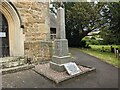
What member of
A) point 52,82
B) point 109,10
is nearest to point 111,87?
point 52,82

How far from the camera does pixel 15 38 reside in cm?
938

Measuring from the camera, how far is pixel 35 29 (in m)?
10.1

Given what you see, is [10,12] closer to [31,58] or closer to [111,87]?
[31,58]

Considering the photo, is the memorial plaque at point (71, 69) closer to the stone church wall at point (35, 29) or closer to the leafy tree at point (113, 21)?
the stone church wall at point (35, 29)

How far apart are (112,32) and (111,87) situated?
9995 mm

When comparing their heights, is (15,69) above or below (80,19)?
below

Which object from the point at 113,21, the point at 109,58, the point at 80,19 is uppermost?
the point at 80,19

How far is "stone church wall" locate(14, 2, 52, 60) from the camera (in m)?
9.65

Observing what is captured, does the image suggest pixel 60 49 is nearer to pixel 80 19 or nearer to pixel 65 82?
pixel 65 82

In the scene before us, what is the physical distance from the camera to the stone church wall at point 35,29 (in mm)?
9648

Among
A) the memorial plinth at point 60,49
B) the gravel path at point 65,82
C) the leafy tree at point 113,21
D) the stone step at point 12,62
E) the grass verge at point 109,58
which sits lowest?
the gravel path at point 65,82

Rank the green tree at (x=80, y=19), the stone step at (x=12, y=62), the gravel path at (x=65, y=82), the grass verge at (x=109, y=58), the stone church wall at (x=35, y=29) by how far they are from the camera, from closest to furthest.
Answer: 1. the gravel path at (x=65, y=82)
2. the stone step at (x=12, y=62)
3. the stone church wall at (x=35, y=29)
4. the grass verge at (x=109, y=58)
5. the green tree at (x=80, y=19)

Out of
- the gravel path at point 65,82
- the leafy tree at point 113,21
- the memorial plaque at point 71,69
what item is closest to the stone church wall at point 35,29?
the gravel path at point 65,82

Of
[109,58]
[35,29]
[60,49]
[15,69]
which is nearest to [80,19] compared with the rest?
[109,58]
